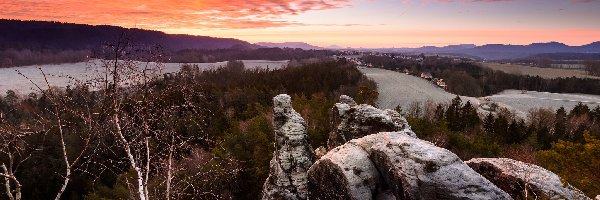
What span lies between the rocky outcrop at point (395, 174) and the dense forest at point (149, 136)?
3856mm

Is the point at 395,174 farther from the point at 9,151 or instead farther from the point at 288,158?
the point at 288,158

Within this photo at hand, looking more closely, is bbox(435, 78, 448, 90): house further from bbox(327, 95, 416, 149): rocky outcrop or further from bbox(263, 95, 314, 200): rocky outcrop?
bbox(263, 95, 314, 200): rocky outcrop

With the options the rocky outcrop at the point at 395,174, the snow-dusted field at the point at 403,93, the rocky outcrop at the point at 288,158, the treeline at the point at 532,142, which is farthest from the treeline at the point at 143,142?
Answer: the snow-dusted field at the point at 403,93

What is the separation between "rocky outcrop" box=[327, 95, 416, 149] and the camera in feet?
76.5

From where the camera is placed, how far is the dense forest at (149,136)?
31.7 ft

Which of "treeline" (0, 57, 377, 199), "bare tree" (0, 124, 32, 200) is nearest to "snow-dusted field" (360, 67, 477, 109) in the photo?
"treeline" (0, 57, 377, 199)

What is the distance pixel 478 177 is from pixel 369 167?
12.1ft

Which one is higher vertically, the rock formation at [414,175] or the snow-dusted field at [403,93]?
the rock formation at [414,175]

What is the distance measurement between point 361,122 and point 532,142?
34.0 meters

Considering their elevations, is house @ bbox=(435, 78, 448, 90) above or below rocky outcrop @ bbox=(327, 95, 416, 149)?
below

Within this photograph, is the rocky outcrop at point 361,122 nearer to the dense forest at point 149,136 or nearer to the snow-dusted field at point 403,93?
the dense forest at point 149,136

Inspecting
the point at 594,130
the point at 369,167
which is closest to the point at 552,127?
the point at 594,130

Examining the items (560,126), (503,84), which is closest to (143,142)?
(560,126)

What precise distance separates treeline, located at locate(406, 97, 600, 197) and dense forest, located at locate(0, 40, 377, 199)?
1166 centimetres
